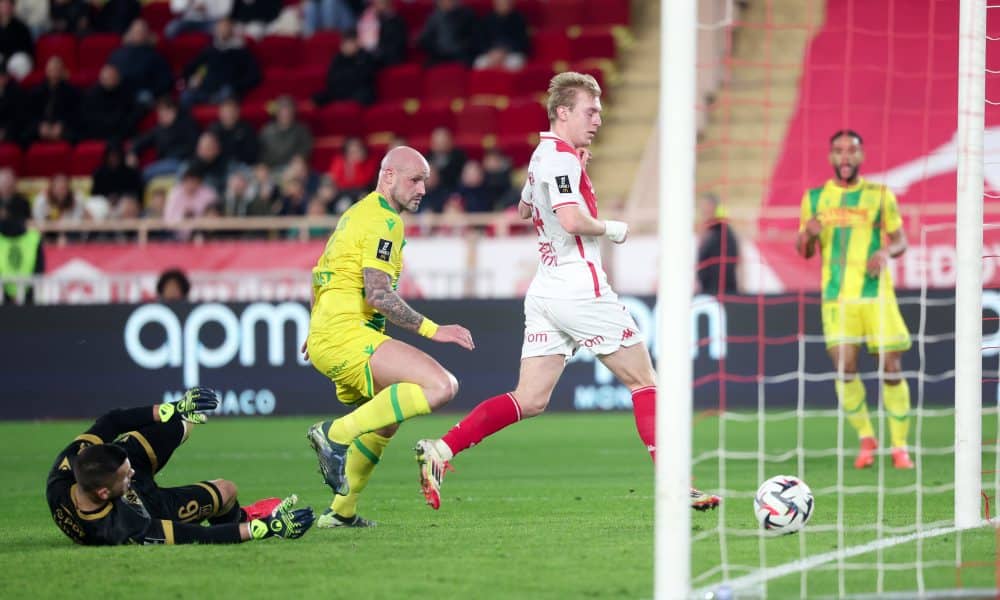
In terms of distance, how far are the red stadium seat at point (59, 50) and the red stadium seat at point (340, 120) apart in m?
4.85

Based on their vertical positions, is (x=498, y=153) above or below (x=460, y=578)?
above

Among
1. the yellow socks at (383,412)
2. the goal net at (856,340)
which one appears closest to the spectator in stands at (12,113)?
the goal net at (856,340)

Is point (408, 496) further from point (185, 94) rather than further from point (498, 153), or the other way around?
point (185, 94)

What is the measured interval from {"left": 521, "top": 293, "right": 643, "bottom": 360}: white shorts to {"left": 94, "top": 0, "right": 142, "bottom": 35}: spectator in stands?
674 inches

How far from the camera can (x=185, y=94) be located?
21656 mm

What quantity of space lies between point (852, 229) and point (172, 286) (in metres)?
7.28

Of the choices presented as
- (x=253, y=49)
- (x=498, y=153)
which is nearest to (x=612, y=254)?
(x=498, y=153)

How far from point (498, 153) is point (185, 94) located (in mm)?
5422

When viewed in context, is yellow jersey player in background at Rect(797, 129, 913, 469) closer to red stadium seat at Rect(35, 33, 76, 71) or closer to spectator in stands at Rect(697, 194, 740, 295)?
spectator in stands at Rect(697, 194, 740, 295)

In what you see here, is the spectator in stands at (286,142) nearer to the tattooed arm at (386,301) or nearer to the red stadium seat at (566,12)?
the red stadium seat at (566,12)

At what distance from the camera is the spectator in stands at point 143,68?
854 inches

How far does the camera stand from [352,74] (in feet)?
68.6

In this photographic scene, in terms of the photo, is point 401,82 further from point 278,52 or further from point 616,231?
point 616,231

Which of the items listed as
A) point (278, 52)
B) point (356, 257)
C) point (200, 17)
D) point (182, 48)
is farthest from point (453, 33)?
point (356, 257)
